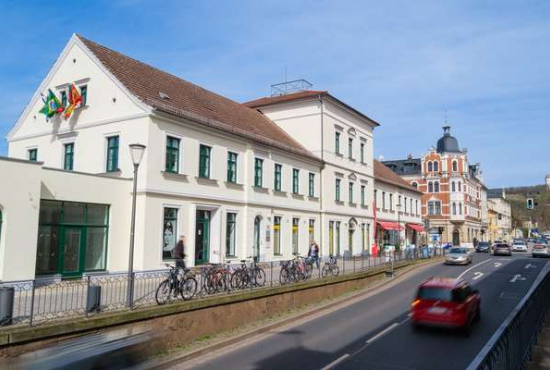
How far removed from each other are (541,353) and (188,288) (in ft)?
30.8

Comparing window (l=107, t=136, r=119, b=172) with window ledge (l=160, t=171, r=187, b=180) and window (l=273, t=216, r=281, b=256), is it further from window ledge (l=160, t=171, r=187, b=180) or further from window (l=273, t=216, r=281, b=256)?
window (l=273, t=216, r=281, b=256)

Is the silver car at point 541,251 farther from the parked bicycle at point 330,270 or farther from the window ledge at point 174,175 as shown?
the window ledge at point 174,175

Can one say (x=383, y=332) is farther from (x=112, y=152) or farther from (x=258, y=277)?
(x=112, y=152)

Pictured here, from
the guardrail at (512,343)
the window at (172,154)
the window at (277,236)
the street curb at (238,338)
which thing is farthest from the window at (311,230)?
the guardrail at (512,343)

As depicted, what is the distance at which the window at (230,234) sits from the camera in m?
25.1

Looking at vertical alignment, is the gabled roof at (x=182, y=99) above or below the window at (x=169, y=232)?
above

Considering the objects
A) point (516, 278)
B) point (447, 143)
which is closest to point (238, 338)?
point (516, 278)

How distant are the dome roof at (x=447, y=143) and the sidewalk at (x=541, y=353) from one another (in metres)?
71.2

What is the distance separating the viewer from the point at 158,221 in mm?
20797

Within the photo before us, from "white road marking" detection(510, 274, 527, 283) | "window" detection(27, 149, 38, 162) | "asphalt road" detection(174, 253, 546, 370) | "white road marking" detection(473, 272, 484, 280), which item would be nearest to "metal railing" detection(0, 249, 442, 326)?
"asphalt road" detection(174, 253, 546, 370)

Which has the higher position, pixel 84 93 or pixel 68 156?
pixel 84 93

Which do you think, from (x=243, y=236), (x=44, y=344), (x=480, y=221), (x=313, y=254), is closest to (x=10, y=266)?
(x=44, y=344)

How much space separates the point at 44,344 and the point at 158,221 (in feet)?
39.2

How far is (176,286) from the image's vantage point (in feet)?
43.4
